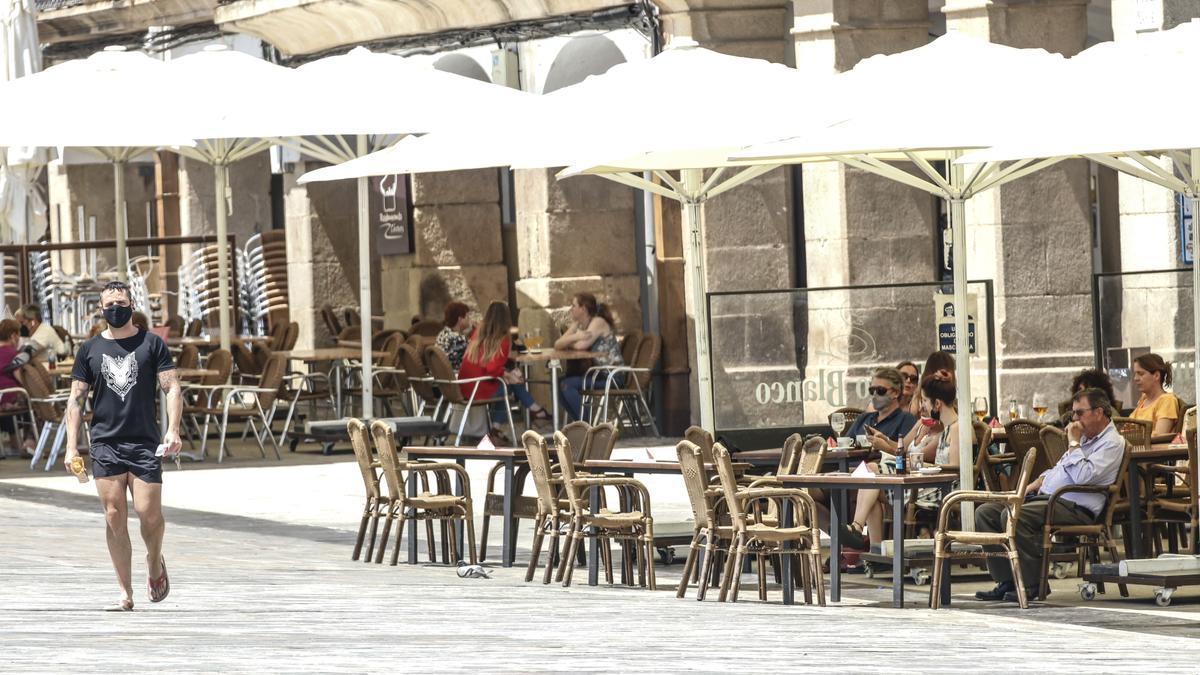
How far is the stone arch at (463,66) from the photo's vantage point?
24312mm

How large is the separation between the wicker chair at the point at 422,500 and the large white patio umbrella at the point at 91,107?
4557 mm

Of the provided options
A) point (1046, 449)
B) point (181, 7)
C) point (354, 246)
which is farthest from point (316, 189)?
point (1046, 449)

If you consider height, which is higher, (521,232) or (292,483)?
(521,232)

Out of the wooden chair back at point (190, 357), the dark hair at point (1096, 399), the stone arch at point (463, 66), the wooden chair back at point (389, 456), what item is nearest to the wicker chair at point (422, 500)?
the wooden chair back at point (389, 456)

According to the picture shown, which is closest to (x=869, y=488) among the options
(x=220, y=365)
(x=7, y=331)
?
(x=220, y=365)

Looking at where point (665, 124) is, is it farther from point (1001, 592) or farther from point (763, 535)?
point (1001, 592)

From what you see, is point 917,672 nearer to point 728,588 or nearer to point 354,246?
point 728,588

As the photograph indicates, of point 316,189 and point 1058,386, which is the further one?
point 316,189

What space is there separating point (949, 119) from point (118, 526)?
164 inches

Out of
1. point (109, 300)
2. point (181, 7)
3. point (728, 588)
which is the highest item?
point (181, 7)

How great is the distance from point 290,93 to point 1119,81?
27.0ft

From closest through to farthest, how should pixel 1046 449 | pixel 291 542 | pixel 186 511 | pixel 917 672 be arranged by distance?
pixel 917 672 < pixel 1046 449 < pixel 291 542 < pixel 186 511

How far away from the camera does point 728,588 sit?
38.3ft

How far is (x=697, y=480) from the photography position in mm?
11766
